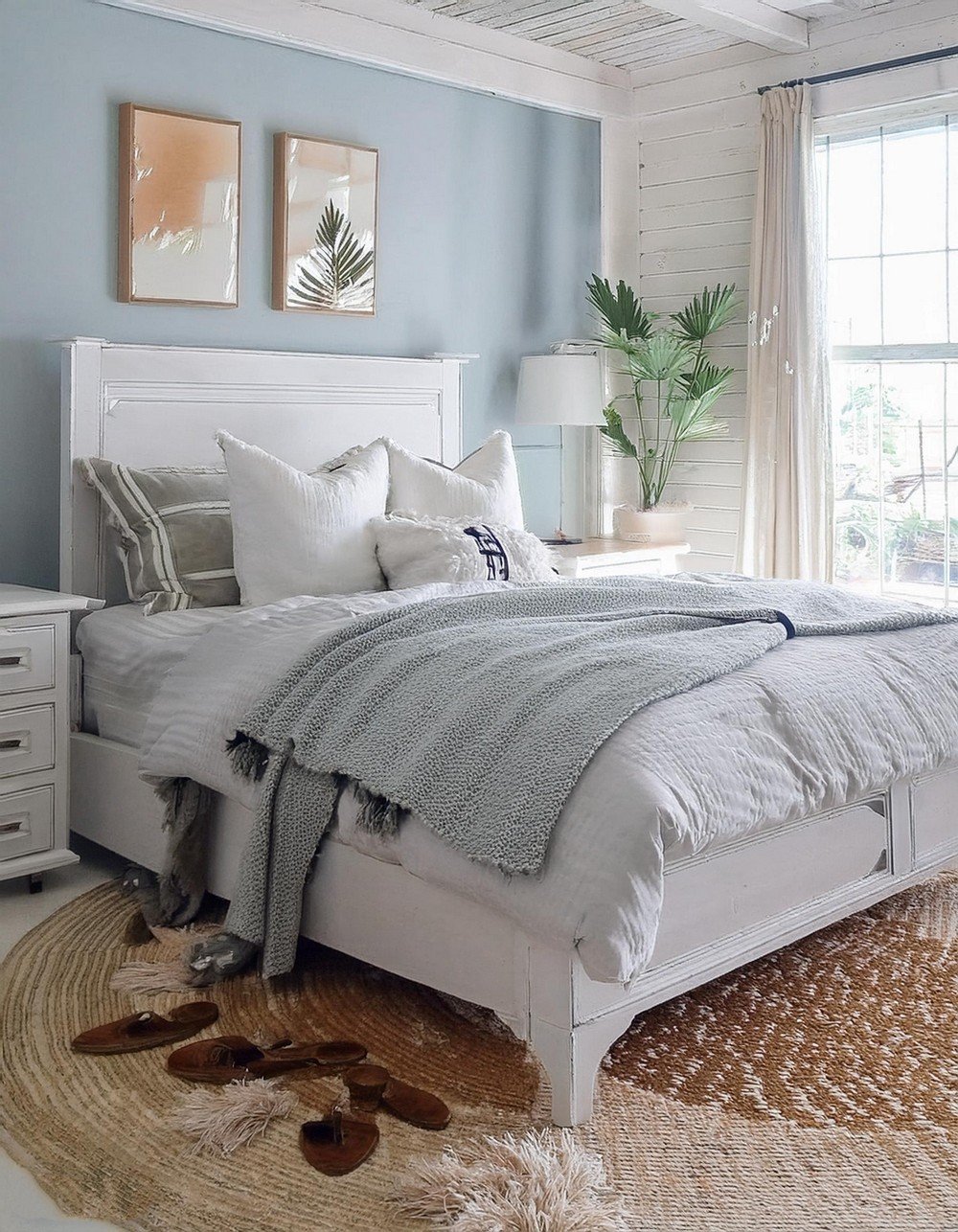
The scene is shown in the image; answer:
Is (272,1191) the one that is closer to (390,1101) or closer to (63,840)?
(390,1101)

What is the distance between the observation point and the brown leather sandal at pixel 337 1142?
1.92m

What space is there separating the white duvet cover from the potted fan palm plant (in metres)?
1.89

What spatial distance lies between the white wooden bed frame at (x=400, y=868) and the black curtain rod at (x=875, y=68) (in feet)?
5.79

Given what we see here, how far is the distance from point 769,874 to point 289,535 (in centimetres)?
158

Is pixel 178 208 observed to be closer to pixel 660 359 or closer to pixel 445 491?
pixel 445 491

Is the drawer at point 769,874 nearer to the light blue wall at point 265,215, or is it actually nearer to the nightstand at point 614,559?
the nightstand at point 614,559

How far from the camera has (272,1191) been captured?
1866 mm

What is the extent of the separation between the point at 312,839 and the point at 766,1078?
0.92 meters

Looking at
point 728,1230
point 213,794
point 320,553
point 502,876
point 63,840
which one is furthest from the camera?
point 320,553

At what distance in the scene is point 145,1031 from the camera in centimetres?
234

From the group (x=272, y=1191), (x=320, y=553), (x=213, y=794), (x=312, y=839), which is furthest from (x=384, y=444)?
(x=272, y=1191)

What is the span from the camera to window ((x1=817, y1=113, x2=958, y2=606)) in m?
4.38

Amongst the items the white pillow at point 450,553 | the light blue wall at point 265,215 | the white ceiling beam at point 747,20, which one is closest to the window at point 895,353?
the white ceiling beam at point 747,20

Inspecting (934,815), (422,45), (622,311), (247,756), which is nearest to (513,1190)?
(247,756)
